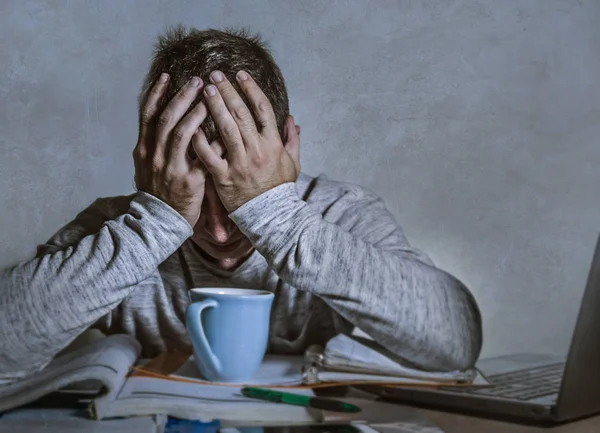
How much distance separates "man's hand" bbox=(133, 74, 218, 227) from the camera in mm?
712

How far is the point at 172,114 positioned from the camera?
0.72 metres

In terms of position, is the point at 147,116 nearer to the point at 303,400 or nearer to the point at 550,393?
the point at 303,400

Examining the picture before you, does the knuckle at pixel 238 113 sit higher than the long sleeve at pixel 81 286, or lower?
higher

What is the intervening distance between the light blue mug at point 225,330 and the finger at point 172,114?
0.18 m

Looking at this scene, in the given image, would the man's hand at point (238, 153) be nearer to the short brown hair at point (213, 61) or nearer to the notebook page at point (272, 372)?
the short brown hair at point (213, 61)

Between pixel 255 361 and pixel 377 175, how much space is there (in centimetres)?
39

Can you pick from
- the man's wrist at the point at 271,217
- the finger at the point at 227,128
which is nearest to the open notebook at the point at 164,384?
the man's wrist at the point at 271,217

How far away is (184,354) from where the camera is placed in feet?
2.59

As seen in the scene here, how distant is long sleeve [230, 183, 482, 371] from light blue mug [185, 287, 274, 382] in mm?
67

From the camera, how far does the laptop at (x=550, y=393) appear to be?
1.67ft

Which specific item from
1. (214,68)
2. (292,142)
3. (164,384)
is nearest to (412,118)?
(292,142)

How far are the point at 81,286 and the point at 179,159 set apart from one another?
170 mm

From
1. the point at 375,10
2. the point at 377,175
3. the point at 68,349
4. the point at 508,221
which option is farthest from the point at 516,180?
the point at 68,349

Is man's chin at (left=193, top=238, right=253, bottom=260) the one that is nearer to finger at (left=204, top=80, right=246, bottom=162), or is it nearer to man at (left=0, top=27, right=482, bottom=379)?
man at (left=0, top=27, right=482, bottom=379)
